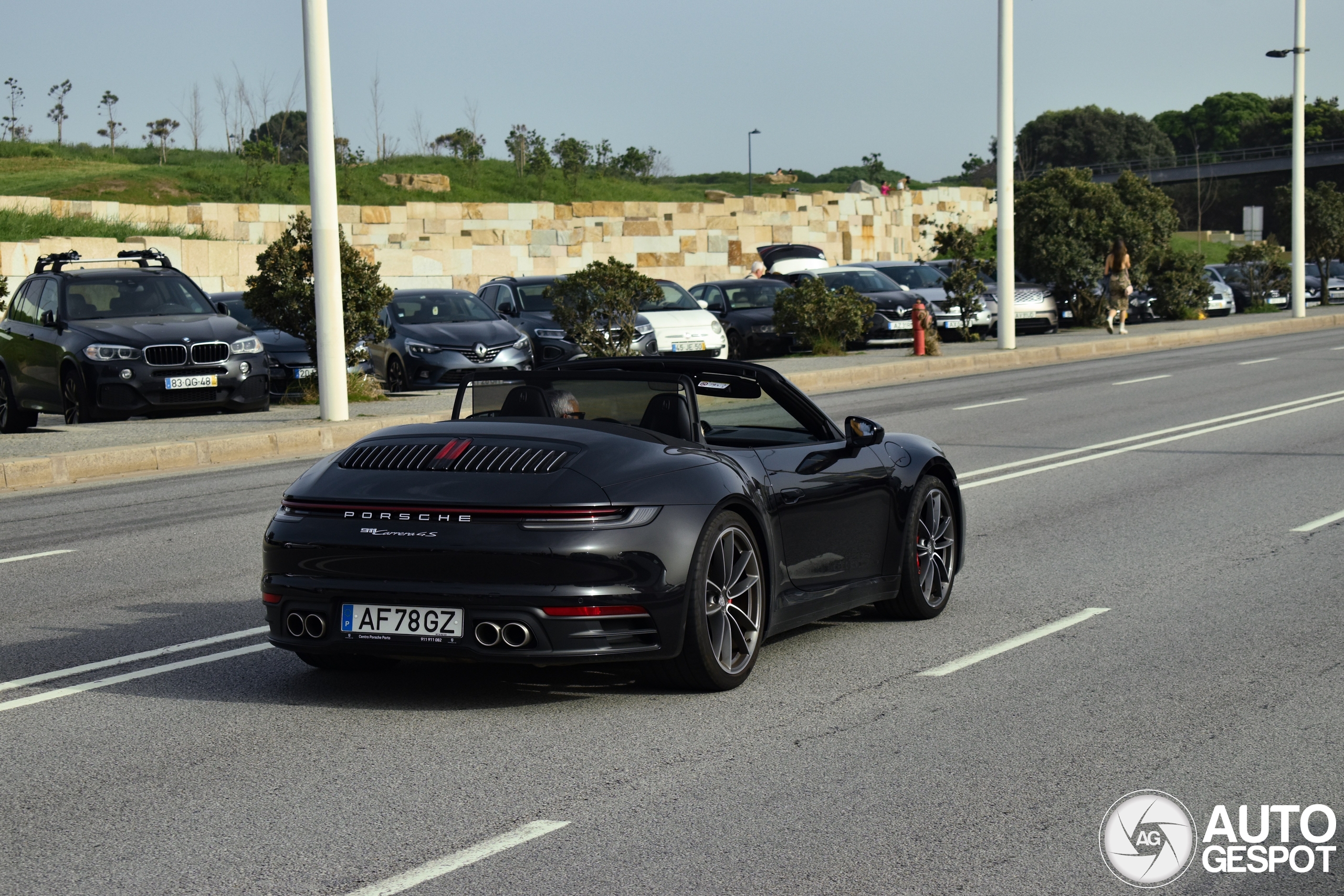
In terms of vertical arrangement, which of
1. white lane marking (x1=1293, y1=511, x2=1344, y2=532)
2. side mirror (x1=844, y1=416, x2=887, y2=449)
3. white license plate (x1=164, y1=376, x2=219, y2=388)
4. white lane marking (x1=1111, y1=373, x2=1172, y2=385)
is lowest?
white lane marking (x1=1293, y1=511, x2=1344, y2=532)

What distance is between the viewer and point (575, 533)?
540 cm

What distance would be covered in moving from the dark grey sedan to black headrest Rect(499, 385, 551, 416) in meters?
15.3

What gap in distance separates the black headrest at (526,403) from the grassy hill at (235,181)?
38.8 metres

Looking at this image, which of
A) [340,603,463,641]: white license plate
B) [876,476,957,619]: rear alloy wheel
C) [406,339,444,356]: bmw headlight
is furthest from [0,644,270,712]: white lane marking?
[406,339,444,356]: bmw headlight

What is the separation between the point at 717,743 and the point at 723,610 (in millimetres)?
737

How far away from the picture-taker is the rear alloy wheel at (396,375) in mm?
22438

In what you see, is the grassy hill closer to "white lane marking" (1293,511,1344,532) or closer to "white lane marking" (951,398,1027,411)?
"white lane marking" (951,398,1027,411)

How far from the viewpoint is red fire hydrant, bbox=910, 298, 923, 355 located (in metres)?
27.9

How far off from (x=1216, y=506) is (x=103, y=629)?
282 inches

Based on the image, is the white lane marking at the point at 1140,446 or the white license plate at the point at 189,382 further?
the white license plate at the point at 189,382

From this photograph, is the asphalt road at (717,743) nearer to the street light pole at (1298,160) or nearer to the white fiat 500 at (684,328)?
the white fiat 500 at (684,328)

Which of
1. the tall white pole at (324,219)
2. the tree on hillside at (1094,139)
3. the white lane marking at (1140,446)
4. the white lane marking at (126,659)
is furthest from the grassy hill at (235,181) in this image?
the tree on hillside at (1094,139)

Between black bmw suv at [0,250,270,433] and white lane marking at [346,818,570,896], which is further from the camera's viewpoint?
black bmw suv at [0,250,270,433]

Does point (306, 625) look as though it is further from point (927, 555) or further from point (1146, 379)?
point (1146, 379)
